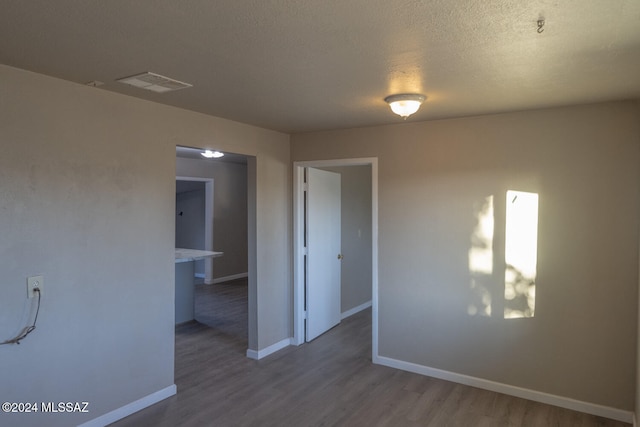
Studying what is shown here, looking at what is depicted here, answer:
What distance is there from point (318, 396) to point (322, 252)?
6.25ft

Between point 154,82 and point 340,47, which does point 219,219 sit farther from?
point 340,47

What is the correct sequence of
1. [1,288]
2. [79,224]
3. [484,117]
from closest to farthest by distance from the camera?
[1,288]
[79,224]
[484,117]

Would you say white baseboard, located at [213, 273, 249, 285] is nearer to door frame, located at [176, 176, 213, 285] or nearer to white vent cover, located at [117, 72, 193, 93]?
door frame, located at [176, 176, 213, 285]

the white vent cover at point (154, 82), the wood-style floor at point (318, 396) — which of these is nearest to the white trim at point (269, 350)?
the wood-style floor at point (318, 396)

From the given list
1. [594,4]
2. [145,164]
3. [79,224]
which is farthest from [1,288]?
[594,4]

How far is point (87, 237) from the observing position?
288 cm

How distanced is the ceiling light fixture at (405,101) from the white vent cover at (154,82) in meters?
1.45

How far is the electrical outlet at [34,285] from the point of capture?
8.46ft

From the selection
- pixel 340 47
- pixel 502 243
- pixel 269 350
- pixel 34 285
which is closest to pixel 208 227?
pixel 269 350

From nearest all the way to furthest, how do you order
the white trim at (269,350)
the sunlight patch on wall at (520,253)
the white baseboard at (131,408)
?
the white baseboard at (131,408) → the sunlight patch on wall at (520,253) → the white trim at (269,350)

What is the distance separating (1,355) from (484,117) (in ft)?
13.0

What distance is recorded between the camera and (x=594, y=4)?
5.37 ft

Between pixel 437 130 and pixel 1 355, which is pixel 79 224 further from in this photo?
pixel 437 130

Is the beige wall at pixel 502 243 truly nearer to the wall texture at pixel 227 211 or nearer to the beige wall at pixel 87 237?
the beige wall at pixel 87 237
